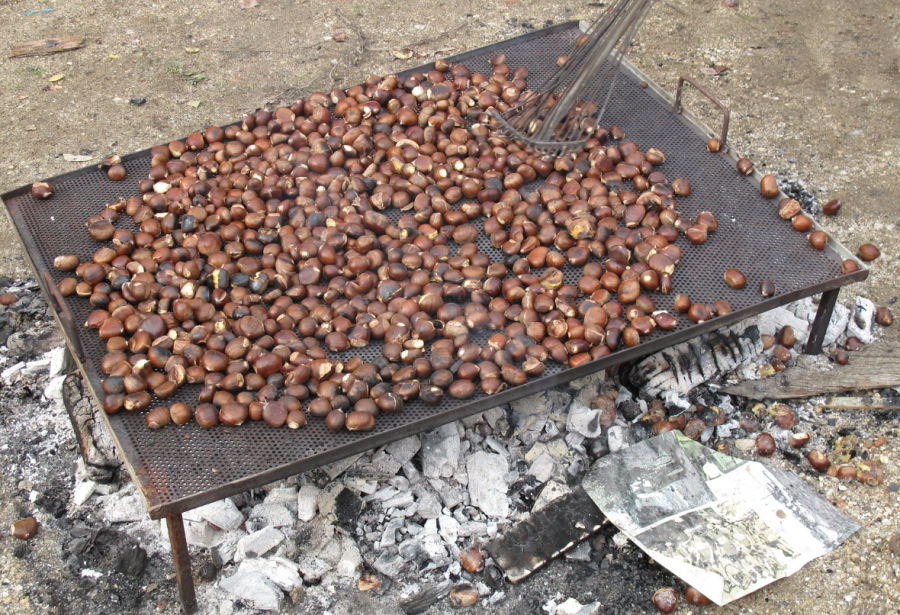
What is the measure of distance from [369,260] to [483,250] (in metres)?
0.42

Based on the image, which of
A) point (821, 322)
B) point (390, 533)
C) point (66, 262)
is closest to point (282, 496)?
point (390, 533)

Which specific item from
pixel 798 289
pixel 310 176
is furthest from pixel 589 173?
pixel 310 176

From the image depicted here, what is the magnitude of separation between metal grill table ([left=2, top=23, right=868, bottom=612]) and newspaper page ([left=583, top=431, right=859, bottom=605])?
0.42m

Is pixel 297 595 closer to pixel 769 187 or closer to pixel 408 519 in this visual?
pixel 408 519

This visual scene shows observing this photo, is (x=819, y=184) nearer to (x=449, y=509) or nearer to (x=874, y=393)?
(x=874, y=393)

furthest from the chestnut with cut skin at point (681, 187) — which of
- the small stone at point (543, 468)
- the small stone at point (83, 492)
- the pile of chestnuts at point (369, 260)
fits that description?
the small stone at point (83, 492)

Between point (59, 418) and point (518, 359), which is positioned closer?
point (518, 359)

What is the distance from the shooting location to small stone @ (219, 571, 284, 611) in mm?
2301

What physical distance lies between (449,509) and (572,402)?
62 cm

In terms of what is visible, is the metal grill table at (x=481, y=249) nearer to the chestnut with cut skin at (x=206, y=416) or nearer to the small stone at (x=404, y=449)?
the chestnut with cut skin at (x=206, y=416)

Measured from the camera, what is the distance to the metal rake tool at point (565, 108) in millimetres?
2779

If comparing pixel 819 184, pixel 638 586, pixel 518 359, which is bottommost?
pixel 638 586

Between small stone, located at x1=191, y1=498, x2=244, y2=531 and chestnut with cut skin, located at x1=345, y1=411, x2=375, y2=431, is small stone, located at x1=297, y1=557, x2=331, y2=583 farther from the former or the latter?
chestnut with cut skin, located at x1=345, y1=411, x2=375, y2=431

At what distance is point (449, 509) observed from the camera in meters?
2.55
